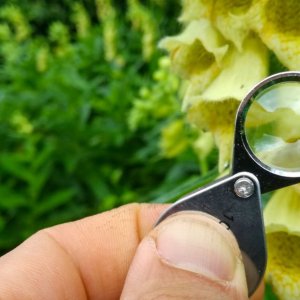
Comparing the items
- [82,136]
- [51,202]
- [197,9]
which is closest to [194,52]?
[197,9]

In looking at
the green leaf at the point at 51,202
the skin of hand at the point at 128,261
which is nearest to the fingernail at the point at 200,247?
the skin of hand at the point at 128,261

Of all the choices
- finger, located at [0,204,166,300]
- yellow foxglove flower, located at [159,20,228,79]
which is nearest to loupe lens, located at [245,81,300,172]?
yellow foxglove flower, located at [159,20,228,79]

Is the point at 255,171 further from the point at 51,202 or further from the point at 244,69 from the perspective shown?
the point at 51,202

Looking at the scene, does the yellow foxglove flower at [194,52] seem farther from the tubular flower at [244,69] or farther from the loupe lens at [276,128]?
the loupe lens at [276,128]

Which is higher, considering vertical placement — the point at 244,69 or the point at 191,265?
the point at 244,69

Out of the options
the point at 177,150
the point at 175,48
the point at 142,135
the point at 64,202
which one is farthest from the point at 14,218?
the point at 175,48

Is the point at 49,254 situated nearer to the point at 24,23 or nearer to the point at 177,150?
the point at 177,150

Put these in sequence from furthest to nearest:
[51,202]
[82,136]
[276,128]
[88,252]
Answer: [82,136], [51,202], [88,252], [276,128]
